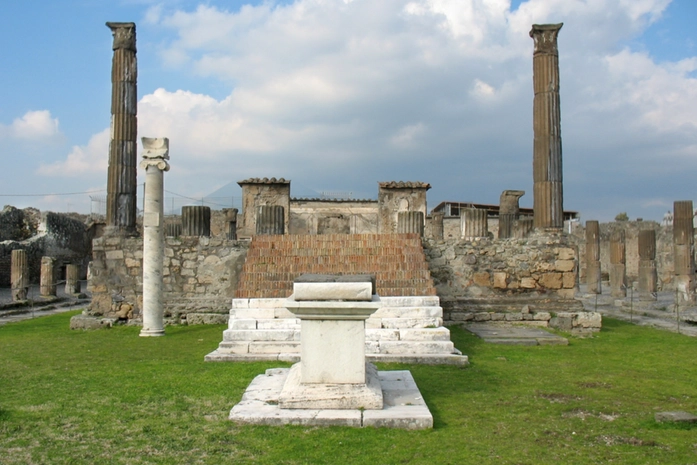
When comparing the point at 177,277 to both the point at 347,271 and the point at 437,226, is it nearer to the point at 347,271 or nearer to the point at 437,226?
the point at 347,271

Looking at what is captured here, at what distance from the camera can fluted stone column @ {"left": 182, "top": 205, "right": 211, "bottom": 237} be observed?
1333 centimetres

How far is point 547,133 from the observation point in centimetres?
1330

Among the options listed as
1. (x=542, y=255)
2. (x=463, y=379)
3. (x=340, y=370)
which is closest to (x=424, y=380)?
(x=463, y=379)

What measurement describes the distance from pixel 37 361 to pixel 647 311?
15085 mm

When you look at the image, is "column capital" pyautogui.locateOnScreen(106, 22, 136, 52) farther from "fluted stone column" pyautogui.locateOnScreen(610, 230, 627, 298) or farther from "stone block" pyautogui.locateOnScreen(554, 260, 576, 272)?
"fluted stone column" pyautogui.locateOnScreen(610, 230, 627, 298)

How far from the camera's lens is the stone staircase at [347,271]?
8.19m

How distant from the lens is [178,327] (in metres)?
11.9

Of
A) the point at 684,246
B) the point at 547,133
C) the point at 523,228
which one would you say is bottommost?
the point at 684,246

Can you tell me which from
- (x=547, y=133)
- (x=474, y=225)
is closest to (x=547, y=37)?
(x=547, y=133)

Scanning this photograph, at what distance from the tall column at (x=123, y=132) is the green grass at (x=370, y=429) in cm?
469

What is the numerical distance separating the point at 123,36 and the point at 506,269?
9754 millimetres

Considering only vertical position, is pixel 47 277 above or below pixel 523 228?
below

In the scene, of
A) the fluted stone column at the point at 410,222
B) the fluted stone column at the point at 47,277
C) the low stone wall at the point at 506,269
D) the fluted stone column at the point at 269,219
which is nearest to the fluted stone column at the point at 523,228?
the low stone wall at the point at 506,269

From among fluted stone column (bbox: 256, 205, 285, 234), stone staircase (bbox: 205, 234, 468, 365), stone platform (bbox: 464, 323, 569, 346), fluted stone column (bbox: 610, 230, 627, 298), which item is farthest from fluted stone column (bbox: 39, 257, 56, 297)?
fluted stone column (bbox: 610, 230, 627, 298)
